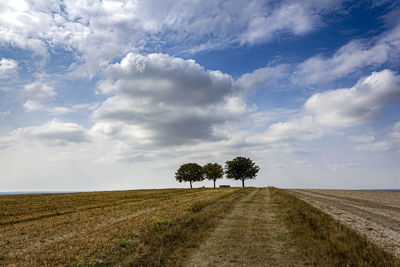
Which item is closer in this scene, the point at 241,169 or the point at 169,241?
the point at 169,241

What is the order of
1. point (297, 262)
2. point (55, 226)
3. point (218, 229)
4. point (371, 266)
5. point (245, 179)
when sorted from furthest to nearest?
point (245, 179), point (55, 226), point (218, 229), point (297, 262), point (371, 266)

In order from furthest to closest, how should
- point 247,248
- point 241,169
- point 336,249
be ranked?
point 241,169, point 247,248, point 336,249

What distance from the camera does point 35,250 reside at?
9.95 metres

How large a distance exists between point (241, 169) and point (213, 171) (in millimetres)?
13977

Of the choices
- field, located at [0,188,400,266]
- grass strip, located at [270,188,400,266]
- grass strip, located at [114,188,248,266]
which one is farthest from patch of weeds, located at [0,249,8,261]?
grass strip, located at [270,188,400,266]

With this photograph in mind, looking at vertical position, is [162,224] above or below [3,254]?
above

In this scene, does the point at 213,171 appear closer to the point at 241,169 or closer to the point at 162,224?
the point at 241,169

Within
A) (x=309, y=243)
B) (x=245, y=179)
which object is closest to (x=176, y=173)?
(x=245, y=179)

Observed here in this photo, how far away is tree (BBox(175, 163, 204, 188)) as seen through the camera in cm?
10869

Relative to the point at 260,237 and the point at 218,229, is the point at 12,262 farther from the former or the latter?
the point at 260,237

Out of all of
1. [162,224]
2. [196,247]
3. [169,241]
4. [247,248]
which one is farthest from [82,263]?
[162,224]

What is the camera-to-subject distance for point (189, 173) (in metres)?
109

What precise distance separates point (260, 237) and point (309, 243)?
238 centimetres

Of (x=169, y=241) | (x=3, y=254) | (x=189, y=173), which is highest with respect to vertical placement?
(x=189, y=173)
